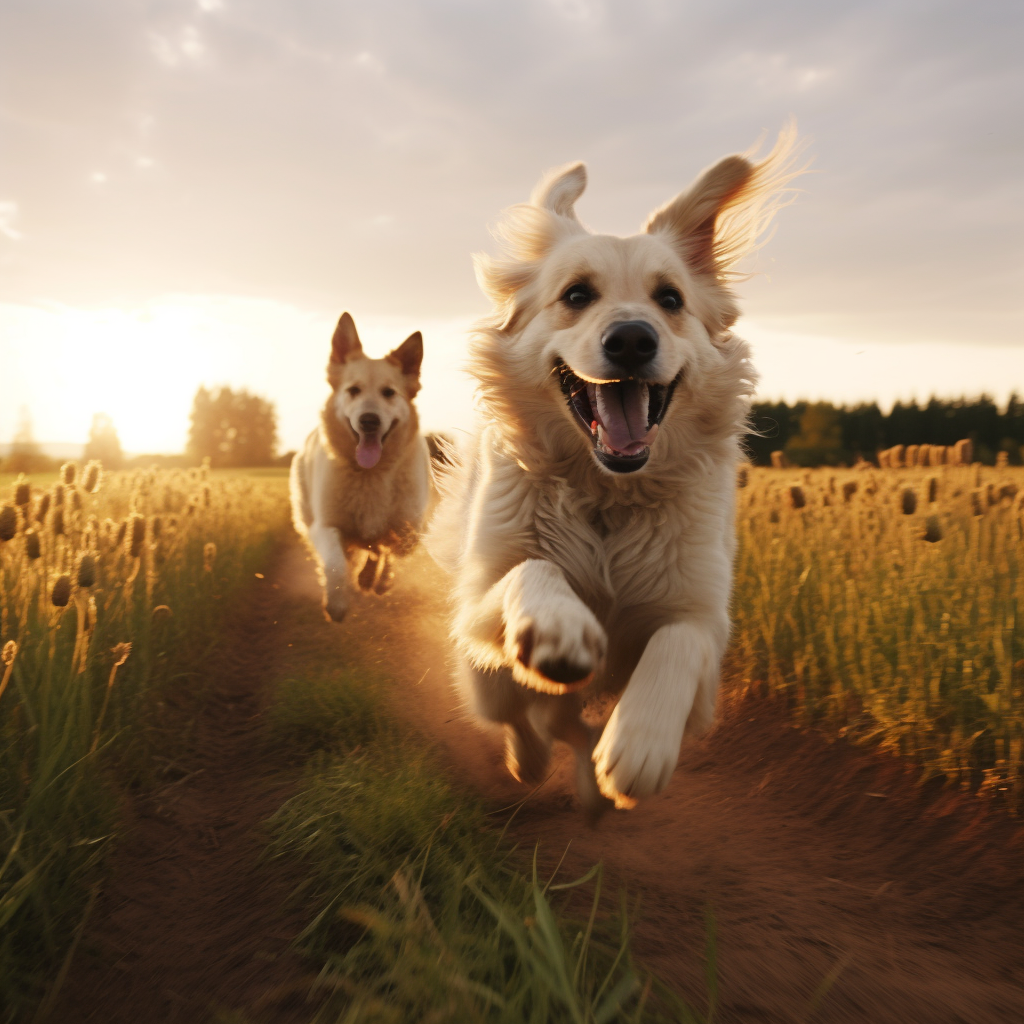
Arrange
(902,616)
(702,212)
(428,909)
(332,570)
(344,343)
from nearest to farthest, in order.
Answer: (428,909), (702,212), (902,616), (332,570), (344,343)

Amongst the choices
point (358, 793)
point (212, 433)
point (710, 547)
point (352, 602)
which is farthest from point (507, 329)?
point (212, 433)

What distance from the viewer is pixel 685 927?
2355mm

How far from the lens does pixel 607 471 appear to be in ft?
9.50

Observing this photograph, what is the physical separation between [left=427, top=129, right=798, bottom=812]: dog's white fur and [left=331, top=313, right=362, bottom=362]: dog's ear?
4023 millimetres

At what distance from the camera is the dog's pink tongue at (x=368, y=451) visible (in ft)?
23.5

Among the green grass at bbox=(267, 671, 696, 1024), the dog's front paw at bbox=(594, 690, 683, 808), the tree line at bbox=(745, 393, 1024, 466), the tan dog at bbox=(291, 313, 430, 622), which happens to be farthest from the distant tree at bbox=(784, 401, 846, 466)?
the dog's front paw at bbox=(594, 690, 683, 808)

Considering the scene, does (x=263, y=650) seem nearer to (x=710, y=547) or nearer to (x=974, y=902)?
(x=710, y=547)

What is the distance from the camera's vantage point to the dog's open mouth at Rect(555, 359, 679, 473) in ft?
9.57

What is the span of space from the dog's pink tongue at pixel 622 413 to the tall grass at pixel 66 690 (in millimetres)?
1873

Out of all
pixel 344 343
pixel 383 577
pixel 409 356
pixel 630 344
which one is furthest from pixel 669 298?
pixel 383 577

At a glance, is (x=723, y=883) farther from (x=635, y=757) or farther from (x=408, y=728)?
(x=408, y=728)

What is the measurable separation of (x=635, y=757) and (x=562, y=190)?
9.34ft

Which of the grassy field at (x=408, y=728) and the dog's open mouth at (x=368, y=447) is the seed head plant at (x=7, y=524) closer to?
the grassy field at (x=408, y=728)

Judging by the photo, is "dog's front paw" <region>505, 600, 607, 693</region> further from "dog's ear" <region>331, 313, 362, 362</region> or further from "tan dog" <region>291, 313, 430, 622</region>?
"dog's ear" <region>331, 313, 362, 362</region>
